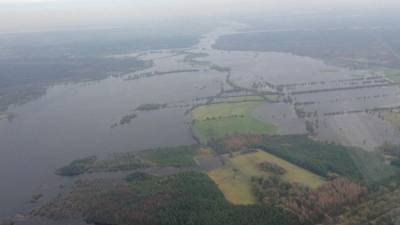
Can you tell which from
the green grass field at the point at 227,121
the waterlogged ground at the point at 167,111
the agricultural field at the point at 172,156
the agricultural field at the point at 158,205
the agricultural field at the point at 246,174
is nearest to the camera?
the agricultural field at the point at 158,205

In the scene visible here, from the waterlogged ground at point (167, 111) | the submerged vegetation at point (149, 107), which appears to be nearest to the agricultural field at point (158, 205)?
the waterlogged ground at point (167, 111)

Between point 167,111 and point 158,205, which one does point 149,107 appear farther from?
point 158,205

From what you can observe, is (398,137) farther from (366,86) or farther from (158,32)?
(158,32)

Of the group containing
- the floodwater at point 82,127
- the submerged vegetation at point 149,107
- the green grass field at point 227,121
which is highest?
the green grass field at point 227,121

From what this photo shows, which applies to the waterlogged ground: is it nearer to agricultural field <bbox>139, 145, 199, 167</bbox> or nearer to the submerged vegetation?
the submerged vegetation

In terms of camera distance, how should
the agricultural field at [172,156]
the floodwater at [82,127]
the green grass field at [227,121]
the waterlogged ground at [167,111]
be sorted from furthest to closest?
1. the green grass field at [227,121]
2. the waterlogged ground at [167,111]
3. the agricultural field at [172,156]
4. the floodwater at [82,127]

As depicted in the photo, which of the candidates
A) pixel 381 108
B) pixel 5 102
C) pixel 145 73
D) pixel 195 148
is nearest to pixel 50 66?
pixel 145 73

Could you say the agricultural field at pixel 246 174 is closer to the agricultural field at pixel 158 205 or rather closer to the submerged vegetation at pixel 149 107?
the agricultural field at pixel 158 205
